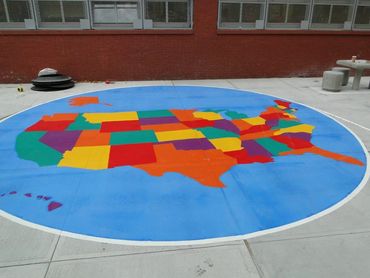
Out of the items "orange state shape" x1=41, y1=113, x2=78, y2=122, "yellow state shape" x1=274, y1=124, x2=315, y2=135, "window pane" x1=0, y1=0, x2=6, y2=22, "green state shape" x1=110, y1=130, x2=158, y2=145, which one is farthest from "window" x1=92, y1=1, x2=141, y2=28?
"yellow state shape" x1=274, y1=124, x2=315, y2=135

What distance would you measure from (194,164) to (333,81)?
718 cm

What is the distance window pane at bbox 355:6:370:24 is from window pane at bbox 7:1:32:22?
12.4m

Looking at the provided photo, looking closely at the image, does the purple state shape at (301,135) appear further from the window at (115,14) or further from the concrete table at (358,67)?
the window at (115,14)

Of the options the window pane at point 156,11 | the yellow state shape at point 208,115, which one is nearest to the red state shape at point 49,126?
the yellow state shape at point 208,115

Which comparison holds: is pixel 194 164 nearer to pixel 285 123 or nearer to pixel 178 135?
pixel 178 135

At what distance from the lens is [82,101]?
9.67 metres

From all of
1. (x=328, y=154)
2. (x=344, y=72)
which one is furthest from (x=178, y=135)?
(x=344, y=72)

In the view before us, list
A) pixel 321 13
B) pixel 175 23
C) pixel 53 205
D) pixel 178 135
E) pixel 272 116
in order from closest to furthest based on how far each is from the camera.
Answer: pixel 53 205
pixel 178 135
pixel 272 116
pixel 175 23
pixel 321 13

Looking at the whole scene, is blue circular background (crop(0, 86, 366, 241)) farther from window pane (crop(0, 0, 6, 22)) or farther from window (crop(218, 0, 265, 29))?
window (crop(218, 0, 265, 29))

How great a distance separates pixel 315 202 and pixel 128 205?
2613 mm

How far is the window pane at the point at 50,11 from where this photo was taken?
11.3 meters

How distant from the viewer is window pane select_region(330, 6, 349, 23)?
1286 cm

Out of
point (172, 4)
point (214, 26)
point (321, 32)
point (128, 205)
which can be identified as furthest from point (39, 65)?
point (321, 32)

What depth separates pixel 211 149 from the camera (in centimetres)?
631
